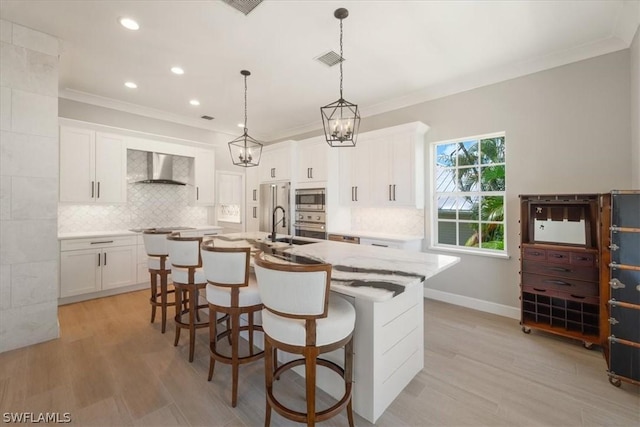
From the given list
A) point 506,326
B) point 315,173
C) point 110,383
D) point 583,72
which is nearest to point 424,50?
point 583,72

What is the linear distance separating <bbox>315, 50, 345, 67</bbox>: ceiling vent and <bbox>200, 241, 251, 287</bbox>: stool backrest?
7.73 feet

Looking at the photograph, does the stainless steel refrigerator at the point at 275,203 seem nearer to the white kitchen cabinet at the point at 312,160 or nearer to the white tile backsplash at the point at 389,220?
the white kitchen cabinet at the point at 312,160

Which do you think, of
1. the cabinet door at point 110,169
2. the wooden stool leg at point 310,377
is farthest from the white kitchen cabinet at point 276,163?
the wooden stool leg at point 310,377

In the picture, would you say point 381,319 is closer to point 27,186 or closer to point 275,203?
point 27,186

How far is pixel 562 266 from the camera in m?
2.72

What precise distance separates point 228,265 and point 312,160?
343 cm

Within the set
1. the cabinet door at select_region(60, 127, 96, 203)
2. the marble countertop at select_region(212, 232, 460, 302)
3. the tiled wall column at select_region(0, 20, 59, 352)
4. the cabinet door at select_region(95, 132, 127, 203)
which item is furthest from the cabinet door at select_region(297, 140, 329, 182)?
the tiled wall column at select_region(0, 20, 59, 352)

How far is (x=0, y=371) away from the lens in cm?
222

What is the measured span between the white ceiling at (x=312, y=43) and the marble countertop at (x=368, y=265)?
208 cm

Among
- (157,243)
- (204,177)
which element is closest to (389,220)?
(157,243)

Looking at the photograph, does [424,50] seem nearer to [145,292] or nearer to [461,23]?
[461,23]

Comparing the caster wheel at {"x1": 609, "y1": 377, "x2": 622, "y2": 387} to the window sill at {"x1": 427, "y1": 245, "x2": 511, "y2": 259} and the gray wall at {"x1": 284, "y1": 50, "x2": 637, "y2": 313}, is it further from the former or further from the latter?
the window sill at {"x1": 427, "y1": 245, "x2": 511, "y2": 259}

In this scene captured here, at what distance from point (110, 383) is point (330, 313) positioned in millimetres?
1855

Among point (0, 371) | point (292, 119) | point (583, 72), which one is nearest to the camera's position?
point (0, 371)
